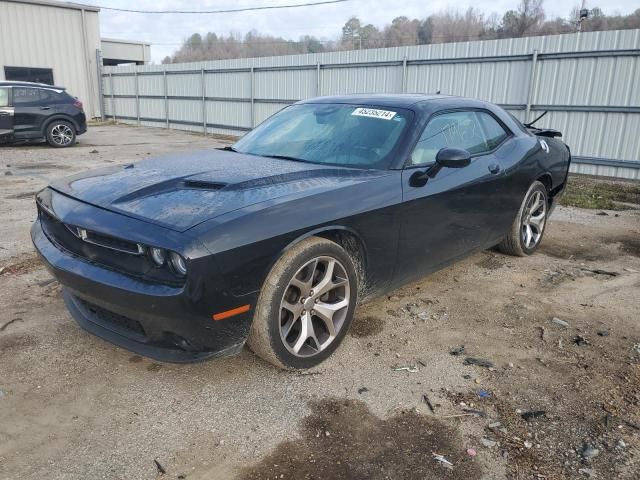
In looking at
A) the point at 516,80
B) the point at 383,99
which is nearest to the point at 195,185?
the point at 383,99

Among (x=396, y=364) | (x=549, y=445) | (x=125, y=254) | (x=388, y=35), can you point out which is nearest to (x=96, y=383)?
(x=125, y=254)

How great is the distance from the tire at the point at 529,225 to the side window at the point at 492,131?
63 centimetres

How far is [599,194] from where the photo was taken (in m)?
8.73

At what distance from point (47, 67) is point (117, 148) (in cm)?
1145

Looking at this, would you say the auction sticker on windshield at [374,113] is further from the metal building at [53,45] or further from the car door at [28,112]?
the metal building at [53,45]

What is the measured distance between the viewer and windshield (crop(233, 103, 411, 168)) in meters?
3.64

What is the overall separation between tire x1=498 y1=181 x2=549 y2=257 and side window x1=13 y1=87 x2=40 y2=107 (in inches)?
488

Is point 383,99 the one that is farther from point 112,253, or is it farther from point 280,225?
point 112,253

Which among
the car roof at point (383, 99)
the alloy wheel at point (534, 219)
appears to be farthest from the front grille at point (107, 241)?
the alloy wheel at point (534, 219)

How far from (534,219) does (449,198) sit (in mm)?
1917

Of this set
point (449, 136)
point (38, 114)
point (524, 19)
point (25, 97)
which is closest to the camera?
point (449, 136)

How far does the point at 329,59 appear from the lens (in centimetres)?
1516

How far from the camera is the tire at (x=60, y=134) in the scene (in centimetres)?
1383

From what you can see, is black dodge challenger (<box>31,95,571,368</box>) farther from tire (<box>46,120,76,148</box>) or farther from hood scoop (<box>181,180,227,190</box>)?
tire (<box>46,120,76,148</box>)
